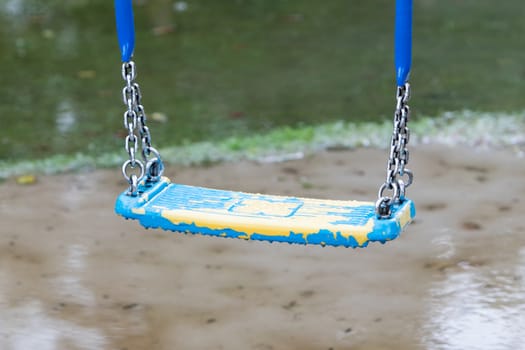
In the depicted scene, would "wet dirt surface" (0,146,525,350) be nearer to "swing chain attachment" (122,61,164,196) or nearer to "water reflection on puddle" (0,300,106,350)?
"water reflection on puddle" (0,300,106,350)

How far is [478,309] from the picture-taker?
3.28 metres

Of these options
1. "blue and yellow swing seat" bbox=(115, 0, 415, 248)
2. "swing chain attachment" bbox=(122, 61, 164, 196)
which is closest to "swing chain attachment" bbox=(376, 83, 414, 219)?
"blue and yellow swing seat" bbox=(115, 0, 415, 248)

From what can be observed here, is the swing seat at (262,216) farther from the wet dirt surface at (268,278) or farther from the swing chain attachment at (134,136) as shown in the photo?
the wet dirt surface at (268,278)

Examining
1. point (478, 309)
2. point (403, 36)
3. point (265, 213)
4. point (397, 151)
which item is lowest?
point (478, 309)

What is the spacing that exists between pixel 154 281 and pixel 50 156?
171 centimetres

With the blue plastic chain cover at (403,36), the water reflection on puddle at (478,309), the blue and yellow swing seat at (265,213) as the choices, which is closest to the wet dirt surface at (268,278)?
the water reflection on puddle at (478,309)

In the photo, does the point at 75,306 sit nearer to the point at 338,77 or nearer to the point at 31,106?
the point at 31,106

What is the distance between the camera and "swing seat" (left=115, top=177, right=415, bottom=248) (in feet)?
8.49

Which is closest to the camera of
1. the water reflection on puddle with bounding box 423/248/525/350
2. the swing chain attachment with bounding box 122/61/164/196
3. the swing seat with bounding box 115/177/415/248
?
the swing seat with bounding box 115/177/415/248

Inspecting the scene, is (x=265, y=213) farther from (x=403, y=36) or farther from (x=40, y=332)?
(x=40, y=332)

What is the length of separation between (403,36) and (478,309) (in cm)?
115

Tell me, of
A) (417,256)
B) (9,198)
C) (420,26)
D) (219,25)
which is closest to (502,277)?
(417,256)

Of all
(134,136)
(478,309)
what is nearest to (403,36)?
(134,136)

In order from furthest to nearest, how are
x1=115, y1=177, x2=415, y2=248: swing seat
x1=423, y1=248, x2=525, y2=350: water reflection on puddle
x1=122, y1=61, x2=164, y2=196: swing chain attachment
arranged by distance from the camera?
x1=423, y1=248, x2=525, y2=350: water reflection on puddle < x1=122, y1=61, x2=164, y2=196: swing chain attachment < x1=115, y1=177, x2=415, y2=248: swing seat
